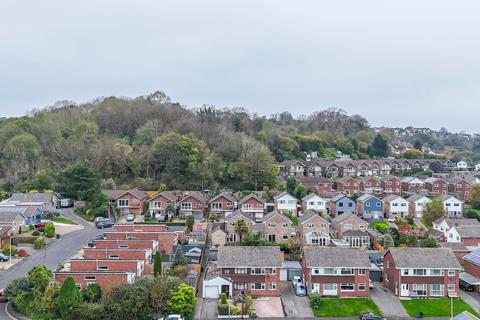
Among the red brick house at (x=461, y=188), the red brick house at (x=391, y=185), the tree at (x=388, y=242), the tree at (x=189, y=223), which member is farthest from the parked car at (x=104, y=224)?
the red brick house at (x=461, y=188)

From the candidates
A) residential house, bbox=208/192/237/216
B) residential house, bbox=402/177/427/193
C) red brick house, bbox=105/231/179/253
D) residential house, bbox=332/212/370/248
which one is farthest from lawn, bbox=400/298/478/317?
residential house, bbox=402/177/427/193

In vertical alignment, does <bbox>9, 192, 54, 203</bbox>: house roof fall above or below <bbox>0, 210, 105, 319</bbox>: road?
above

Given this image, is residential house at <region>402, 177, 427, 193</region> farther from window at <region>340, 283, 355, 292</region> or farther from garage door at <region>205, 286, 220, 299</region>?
garage door at <region>205, 286, 220, 299</region>

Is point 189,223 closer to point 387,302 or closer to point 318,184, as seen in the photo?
point 387,302

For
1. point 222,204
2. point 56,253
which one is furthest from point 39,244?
point 222,204

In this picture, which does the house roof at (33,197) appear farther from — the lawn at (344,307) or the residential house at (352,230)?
the lawn at (344,307)

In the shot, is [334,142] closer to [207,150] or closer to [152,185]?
[207,150]
